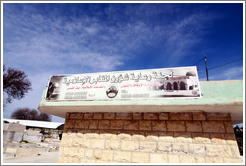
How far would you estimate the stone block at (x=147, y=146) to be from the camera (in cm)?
400

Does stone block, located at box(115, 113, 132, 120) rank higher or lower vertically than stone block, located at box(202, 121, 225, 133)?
higher

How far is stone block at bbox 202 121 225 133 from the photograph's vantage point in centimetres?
382

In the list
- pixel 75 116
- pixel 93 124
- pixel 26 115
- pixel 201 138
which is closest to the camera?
pixel 201 138

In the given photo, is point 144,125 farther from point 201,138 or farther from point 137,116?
point 201,138

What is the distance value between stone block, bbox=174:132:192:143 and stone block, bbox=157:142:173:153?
250 mm

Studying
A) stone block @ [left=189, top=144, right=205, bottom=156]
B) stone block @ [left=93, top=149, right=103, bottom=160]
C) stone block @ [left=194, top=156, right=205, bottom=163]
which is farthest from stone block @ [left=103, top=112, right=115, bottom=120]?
stone block @ [left=194, top=156, right=205, bottom=163]

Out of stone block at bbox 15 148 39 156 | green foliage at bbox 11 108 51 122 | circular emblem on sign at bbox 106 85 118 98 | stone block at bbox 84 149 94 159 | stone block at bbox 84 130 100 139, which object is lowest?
stone block at bbox 15 148 39 156

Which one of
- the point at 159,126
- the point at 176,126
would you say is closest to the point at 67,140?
the point at 159,126

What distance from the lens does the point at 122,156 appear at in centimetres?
408

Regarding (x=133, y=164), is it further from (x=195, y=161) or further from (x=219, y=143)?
(x=219, y=143)

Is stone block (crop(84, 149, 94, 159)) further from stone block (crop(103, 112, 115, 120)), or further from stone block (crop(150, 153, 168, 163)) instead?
stone block (crop(150, 153, 168, 163))

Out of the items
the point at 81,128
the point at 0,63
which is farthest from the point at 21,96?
the point at 81,128

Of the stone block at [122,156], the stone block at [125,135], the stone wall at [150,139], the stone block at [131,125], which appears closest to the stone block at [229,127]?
the stone wall at [150,139]

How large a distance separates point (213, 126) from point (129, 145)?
233cm
